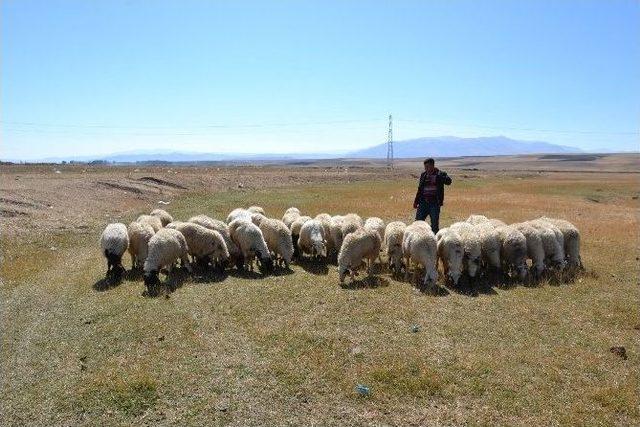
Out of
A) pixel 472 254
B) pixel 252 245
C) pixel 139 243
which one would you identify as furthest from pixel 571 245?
pixel 139 243

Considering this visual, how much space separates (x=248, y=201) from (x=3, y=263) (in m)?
21.2

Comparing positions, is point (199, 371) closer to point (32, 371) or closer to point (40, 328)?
point (32, 371)

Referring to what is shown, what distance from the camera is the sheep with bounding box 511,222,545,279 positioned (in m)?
15.1

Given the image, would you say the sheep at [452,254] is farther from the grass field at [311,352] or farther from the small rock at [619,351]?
the small rock at [619,351]

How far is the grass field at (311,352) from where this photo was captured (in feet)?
25.2

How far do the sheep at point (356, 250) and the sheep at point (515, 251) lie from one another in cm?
402

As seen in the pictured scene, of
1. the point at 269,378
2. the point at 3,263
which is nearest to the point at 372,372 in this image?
the point at 269,378

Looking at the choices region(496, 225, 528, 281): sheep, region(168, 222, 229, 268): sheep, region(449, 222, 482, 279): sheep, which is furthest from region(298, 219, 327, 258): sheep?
region(496, 225, 528, 281): sheep

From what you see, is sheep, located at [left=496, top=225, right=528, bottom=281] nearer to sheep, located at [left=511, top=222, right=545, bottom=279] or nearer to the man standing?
sheep, located at [left=511, top=222, right=545, bottom=279]

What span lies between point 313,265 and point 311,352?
24.3 ft

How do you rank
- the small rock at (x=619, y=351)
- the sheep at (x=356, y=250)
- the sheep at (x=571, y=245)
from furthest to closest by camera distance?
the sheep at (x=571, y=245) → the sheep at (x=356, y=250) → the small rock at (x=619, y=351)

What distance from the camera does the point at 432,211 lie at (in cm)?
1770

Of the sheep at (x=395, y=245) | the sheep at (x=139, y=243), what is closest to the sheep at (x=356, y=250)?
the sheep at (x=395, y=245)

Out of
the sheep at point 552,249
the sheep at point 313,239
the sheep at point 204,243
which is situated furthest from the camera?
the sheep at point 313,239
